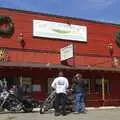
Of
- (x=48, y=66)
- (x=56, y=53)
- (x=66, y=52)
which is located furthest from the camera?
(x=56, y=53)

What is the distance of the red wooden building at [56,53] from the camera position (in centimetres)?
3131

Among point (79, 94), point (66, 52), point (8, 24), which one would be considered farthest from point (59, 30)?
point (79, 94)

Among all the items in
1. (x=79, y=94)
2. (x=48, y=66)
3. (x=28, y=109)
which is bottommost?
(x=28, y=109)

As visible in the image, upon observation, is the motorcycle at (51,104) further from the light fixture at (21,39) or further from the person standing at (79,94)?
the light fixture at (21,39)

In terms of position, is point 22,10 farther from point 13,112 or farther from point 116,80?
point 13,112

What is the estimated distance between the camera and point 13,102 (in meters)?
22.0

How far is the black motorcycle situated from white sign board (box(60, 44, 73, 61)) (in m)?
9.24

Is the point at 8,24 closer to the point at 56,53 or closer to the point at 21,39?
the point at 21,39

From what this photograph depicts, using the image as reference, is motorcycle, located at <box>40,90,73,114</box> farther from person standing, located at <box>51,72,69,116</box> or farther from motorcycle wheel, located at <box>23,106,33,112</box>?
motorcycle wheel, located at <box>23,106,33,112</box>

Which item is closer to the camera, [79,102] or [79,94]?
[79,102]

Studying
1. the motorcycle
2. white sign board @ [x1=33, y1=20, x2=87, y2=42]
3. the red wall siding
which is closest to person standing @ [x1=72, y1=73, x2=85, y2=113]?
the motorcycle

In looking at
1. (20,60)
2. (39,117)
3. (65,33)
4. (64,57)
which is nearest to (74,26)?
(65,33)

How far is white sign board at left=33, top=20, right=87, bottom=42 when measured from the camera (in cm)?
3291

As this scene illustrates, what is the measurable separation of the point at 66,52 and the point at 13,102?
10.8 metres
